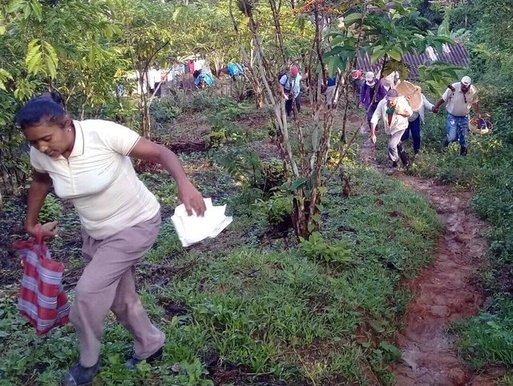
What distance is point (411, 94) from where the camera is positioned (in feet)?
34.0

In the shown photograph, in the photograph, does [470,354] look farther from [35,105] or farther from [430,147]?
[430,147]

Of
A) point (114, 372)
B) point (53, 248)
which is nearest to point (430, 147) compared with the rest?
point (53, 248)

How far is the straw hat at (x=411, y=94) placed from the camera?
10305 mm

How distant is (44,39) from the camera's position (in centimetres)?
339

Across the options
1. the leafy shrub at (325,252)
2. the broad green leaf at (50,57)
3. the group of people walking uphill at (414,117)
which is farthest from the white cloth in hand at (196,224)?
the group of people walking uphill at (414,117)

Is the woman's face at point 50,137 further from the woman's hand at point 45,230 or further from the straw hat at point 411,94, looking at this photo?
the straw hat at point 411,94

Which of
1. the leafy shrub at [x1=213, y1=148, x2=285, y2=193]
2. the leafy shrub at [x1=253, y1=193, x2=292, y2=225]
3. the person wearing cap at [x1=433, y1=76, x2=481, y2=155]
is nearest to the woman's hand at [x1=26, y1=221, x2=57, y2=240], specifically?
the leafy shrub at [x1=253, y1=193, x2=292, y2=225]

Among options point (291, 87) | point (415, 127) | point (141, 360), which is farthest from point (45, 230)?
point (415, 127)

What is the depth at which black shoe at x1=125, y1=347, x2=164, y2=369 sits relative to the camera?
347 cm

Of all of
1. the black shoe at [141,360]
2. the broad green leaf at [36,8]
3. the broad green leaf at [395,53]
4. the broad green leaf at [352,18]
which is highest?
the broad green leaf at [36,8]

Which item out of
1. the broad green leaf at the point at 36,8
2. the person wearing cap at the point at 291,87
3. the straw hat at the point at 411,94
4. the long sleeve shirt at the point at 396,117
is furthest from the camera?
the straw hat at the point at 411,94

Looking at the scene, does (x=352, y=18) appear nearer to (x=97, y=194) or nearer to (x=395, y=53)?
(x=395, y=53)

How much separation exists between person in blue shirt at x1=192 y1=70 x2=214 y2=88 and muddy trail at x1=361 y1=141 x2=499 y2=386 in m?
11.5

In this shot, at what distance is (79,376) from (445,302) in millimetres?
→ 3781
